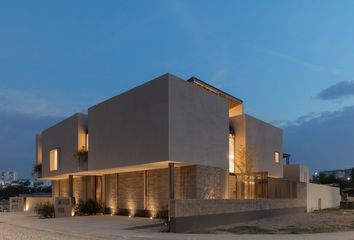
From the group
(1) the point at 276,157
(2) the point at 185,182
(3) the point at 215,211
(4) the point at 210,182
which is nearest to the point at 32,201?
(2) the point at 185,182

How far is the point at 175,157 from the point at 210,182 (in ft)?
12.3

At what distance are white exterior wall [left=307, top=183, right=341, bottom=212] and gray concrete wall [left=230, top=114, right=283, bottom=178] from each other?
372cm

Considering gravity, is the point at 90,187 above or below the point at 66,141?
below

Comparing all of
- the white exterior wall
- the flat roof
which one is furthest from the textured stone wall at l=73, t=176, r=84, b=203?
the white exterior wall

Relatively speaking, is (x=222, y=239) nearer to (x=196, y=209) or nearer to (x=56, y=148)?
(x=196, y=209)

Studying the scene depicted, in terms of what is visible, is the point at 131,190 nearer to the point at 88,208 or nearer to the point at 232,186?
the point at 88,208

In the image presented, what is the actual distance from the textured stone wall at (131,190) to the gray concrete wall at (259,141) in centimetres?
674

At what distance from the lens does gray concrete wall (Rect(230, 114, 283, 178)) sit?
1206 inches

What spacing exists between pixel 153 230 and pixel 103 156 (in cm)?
965

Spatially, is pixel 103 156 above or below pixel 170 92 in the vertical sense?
below

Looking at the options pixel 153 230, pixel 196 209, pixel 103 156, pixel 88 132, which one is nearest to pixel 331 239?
pixel 196 209

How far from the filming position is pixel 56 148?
34594mm

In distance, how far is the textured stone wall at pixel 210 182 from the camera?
79.6ft

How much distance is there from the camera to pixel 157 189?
2662cm
